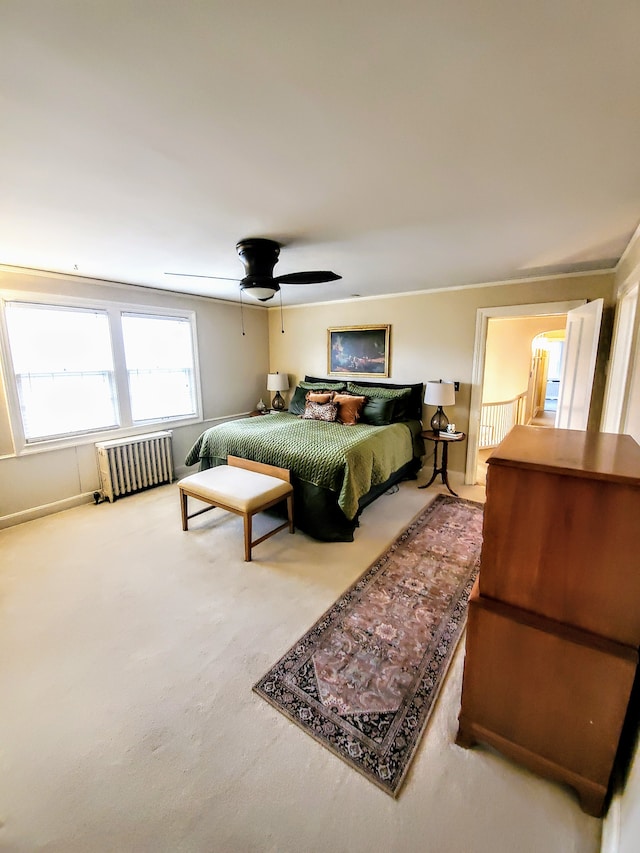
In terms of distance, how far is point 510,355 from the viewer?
20.7 feet

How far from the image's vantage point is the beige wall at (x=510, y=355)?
6.00 m

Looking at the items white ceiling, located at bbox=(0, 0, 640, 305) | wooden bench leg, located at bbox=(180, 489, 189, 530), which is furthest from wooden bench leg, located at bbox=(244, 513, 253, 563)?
white ceiling, located at bbox=(0, 0, 640, 305)

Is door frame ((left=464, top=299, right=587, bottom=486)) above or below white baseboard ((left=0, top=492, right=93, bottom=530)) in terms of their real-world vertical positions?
above

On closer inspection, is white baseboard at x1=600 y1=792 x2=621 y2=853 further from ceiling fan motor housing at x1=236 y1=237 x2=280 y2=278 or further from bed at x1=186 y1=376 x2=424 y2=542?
ceiling fan motor housing at x1=236 y1=237 x2=280 y2=278

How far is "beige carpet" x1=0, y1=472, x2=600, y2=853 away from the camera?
3.69 feet

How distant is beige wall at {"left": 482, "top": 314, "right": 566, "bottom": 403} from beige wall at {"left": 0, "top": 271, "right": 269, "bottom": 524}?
3.91 meters

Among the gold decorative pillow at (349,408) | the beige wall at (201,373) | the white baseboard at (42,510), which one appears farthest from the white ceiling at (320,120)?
the white baseboard at (42,510)

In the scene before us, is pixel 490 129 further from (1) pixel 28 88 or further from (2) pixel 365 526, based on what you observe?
(2) pixel 365 526

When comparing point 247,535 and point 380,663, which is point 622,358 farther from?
point 247,535

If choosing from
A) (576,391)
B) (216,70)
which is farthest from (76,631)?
(576,391)

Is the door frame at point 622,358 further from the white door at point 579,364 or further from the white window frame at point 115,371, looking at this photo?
the white window frame at point 115,371

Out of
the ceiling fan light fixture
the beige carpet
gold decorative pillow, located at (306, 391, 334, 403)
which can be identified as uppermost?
the ceiling fan light fixture

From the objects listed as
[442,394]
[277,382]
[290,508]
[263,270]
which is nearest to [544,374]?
[442,394]

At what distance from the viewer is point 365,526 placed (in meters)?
3.20
